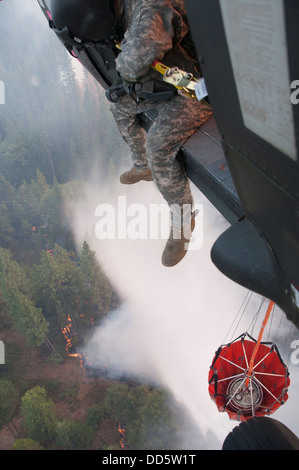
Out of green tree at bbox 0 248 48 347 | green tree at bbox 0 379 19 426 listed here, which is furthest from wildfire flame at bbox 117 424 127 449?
green tree at bbox 0 248 48 347

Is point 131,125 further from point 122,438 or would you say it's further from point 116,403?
point 122,438

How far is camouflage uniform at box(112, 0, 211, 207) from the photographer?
3283 mm

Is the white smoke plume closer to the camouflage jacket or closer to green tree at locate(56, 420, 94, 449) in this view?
green tree at locate(56, 420, 94, 449)

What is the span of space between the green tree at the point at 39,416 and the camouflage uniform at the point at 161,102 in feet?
58.7

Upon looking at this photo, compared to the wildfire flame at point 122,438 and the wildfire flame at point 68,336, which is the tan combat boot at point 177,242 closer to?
the wildfire flame at point 122,438

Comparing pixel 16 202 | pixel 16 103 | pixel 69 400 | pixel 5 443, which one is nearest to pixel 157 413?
pixel 69 400

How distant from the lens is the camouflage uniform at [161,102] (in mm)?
3283

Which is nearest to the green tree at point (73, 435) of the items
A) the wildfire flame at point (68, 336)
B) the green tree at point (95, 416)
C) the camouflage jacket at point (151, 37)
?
the green tree at point (95, 416)

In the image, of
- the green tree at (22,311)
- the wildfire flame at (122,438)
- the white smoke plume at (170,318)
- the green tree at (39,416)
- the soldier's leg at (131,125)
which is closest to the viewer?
the soldier's leg at (131,125)

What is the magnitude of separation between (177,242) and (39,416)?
18.1 meters

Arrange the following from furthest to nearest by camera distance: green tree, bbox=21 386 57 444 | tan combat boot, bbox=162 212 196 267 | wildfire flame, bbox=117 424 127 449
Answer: wildfire flame, bbox=117 424 127 449
green tree, bbox=21 386 57 444
tan combat boot, bbox=162 212 196 267

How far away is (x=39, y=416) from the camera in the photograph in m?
19.0

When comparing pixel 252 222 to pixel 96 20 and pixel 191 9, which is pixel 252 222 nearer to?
pixel 191 9

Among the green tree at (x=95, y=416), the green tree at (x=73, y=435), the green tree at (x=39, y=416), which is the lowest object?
the green tree at (x=95, y=416)
